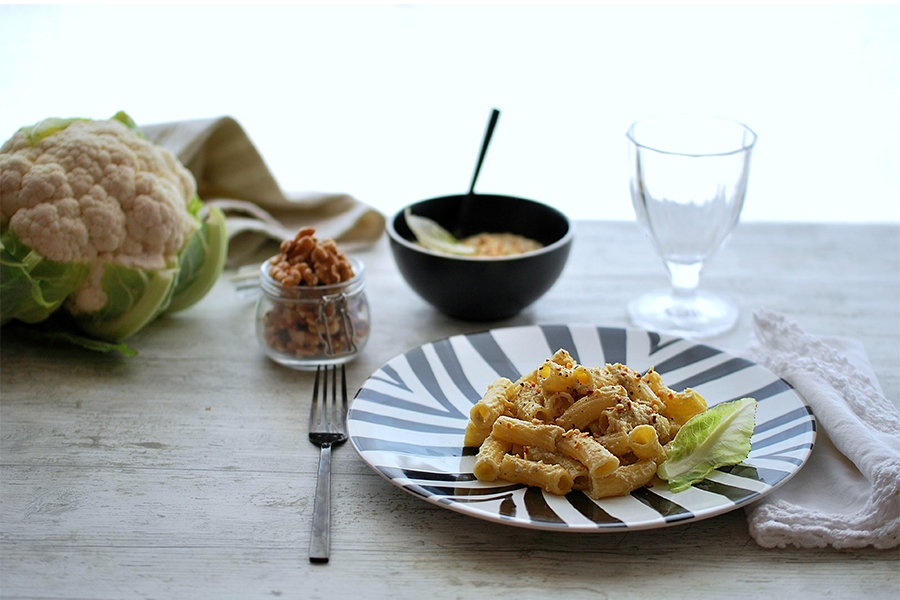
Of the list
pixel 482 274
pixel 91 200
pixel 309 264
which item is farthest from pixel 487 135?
pixel 91 200

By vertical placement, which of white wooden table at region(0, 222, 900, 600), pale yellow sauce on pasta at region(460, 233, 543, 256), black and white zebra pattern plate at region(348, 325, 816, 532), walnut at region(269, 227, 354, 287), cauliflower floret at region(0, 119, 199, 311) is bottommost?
white wooden table at region(0, 222, 900, 600)

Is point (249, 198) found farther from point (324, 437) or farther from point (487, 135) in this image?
point (324, 437)

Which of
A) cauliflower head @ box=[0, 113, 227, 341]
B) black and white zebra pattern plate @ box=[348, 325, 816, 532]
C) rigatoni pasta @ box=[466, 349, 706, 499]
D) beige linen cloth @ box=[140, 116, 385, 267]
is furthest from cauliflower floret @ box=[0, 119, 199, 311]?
rigatoni pasta @ box=[466, 349, 706, 499]

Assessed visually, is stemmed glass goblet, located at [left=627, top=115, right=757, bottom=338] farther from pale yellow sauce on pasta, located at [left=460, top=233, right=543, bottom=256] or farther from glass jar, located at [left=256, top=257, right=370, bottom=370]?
glass jar, located at [left=256, top=257, right=370, bottom=370]

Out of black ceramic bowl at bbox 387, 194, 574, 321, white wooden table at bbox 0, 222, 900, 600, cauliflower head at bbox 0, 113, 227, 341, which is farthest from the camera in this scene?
black ceramic bowl at bbox 387, 194, 574, 321

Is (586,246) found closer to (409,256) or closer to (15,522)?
(409,256)

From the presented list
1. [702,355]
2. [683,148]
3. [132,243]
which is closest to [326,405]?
[132,243]
